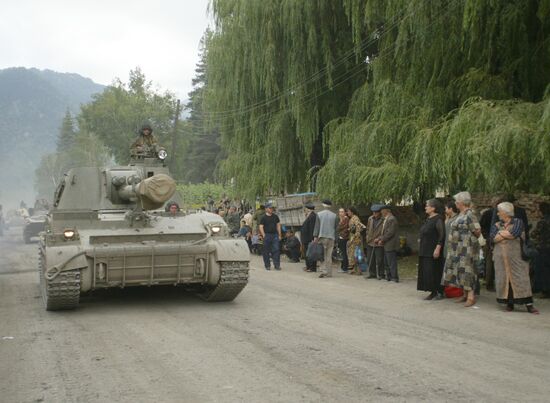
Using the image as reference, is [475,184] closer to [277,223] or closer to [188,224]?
[188,224]

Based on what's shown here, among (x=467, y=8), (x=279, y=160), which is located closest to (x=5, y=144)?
(x=279, y=160)

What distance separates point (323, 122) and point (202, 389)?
1387cm

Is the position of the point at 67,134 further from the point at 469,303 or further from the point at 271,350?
the point at 271,350

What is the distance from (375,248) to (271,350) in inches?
287

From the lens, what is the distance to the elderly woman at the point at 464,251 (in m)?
9.72

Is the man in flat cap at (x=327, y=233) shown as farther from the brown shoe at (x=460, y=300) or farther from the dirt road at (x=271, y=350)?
the brown shoe at (x=460, y=300)

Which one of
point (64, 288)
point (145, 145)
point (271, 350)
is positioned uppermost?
point (145, 145)

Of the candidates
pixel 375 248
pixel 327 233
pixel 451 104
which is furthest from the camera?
pixel 327 233

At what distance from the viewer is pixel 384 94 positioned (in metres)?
14.1

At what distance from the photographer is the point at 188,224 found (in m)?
9.91

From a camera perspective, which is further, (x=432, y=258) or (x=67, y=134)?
(x=67, y=134)

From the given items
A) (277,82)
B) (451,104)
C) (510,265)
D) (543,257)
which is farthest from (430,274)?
(277,82)

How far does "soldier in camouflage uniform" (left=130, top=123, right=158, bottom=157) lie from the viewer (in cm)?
1291

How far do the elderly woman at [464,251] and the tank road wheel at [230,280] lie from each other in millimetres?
3122
